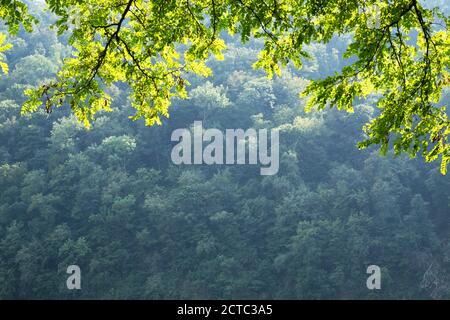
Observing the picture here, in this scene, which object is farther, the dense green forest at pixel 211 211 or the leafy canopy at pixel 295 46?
the dense green forest at pixel 211 211

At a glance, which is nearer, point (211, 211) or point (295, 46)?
point (295, 46)

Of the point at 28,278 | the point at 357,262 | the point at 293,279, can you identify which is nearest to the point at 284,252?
the point at 293,279

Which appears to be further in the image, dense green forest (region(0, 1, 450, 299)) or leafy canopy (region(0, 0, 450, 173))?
dense green forest (region(0, 1, 450, 299))

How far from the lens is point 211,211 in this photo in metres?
40.5

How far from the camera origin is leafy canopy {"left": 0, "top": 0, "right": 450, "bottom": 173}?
209 inches

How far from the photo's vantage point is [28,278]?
35094 millimetres

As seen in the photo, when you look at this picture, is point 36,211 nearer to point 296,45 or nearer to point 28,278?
point 28,278

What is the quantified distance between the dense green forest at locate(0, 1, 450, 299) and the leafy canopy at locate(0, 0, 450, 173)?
29.8 m

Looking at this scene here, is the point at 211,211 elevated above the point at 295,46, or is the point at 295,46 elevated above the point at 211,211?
the point at 211,211

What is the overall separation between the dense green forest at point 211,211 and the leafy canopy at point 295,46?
97.9 ft

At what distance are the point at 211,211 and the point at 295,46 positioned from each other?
35222 mm

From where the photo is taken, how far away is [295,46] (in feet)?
18.9

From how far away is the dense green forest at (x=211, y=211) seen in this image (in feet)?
116
